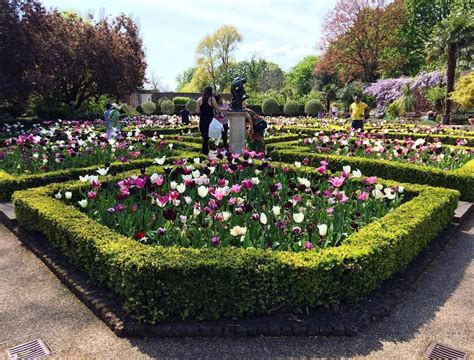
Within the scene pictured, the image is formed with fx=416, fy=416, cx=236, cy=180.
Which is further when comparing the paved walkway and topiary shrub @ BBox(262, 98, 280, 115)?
topiary shrub @ BBox(262, 98, 280, 115)

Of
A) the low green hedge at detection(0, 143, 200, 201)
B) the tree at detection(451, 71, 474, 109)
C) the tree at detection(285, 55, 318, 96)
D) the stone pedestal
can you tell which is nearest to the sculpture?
the stone pedestal

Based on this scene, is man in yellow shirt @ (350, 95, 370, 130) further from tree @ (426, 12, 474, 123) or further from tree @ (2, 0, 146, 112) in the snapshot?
tree @ (426, 12, 474, 123)

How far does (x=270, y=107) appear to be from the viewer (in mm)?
36781

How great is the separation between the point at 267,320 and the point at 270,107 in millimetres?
34433

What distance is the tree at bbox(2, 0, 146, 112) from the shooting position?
17.2m

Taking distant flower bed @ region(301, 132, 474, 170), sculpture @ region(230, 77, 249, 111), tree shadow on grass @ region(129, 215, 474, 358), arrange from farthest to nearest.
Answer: sculpture @ region(230, 77, 249, 111) → distant flower bed @ region(301, 132, 474, 170) → tree shadow on grass @ region(129, 215, 474, 358)

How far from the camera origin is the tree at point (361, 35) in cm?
3847

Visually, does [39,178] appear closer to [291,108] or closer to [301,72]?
[291,108]

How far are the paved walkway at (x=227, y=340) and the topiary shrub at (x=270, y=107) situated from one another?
1309 inches

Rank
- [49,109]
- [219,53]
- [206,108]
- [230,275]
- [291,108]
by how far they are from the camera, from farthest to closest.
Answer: [219,53] < [291,108] < [49,109] < [206,108] < [230,275]

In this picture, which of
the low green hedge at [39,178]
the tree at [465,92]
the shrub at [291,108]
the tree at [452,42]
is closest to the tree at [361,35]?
the shrub at [291,108]

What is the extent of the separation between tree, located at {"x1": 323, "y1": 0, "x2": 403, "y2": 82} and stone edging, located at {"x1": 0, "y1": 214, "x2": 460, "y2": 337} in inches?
1547

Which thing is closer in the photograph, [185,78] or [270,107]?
[270,107]

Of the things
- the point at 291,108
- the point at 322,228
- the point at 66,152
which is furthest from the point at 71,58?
the point at 322,228
